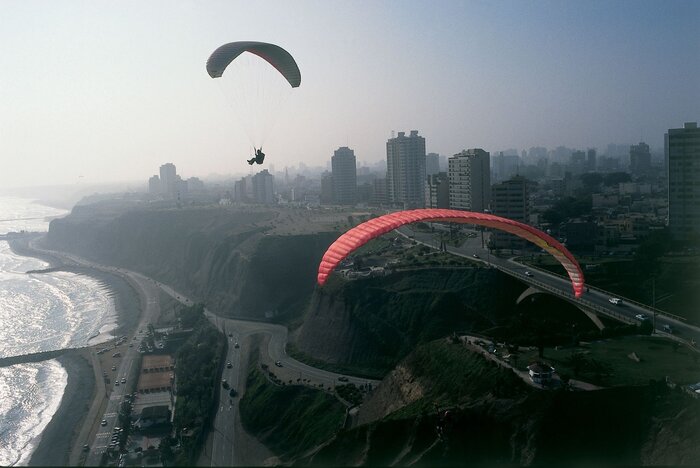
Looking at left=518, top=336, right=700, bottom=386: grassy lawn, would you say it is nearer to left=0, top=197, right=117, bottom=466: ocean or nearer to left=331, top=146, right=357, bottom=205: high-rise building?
left=0, top=197, right=117, bottom=466: ocean

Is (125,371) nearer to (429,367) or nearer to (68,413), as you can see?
(68,413)

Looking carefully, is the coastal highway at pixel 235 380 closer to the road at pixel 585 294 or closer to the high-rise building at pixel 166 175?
the road at pixel 585 294

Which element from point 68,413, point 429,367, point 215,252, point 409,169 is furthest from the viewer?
point 409,169

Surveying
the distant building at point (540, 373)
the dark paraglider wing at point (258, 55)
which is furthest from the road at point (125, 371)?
the distant building at point (540, 373)

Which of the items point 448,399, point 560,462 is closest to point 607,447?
point 560,462

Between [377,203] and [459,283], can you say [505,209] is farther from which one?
[377,203]

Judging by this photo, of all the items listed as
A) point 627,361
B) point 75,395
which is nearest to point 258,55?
point 627,361
